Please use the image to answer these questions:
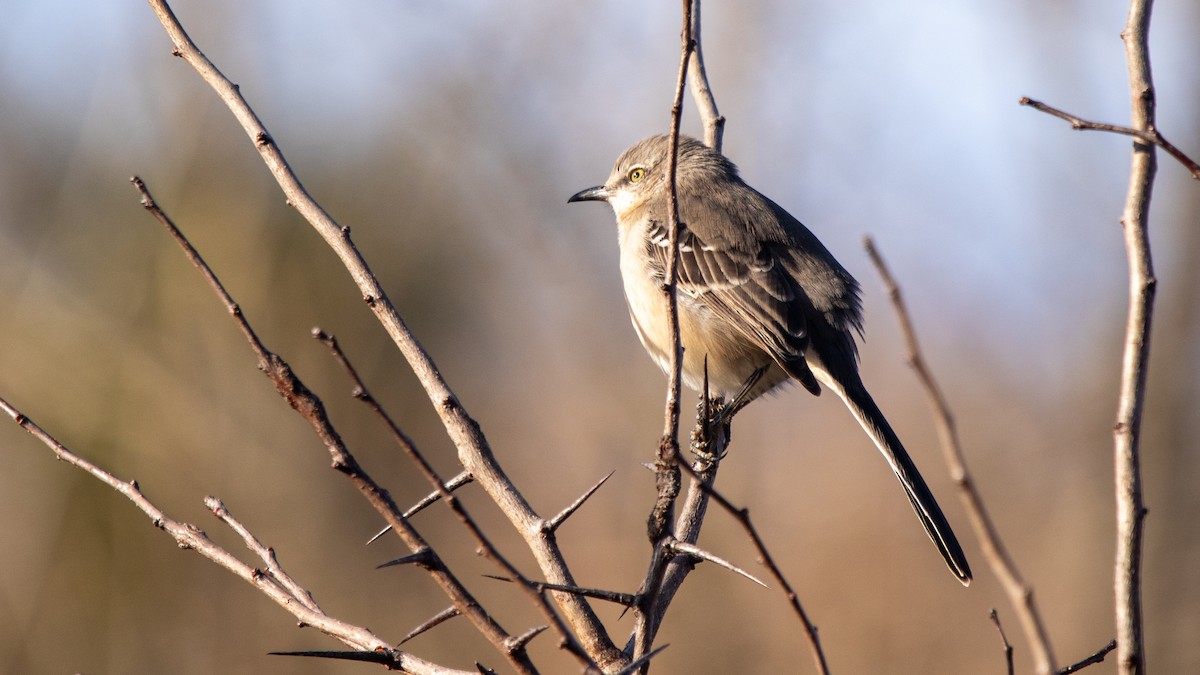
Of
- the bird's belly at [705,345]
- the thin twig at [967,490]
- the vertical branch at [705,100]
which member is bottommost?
the thin twig at [967,490]

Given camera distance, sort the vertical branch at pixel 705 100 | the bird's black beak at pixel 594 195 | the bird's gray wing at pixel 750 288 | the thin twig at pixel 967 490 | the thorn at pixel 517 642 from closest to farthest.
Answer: the thin twig at pixel 967 490, the thorn at pixel 517 642, the vertical branch at pixel 705 100, the bird's gray wing at pixel 750 288, the bird's black beak at pixel 594 195

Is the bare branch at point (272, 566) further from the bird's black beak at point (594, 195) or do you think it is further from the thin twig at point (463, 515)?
the bird's black beak at point (594, 195)

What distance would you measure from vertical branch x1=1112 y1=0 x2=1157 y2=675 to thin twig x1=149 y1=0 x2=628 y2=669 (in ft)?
3.67

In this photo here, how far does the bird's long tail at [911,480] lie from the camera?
3.51 m

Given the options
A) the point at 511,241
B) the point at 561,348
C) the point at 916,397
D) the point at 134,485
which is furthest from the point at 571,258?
the point at 134,485

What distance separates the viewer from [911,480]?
13.3 ft

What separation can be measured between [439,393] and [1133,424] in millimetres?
1557

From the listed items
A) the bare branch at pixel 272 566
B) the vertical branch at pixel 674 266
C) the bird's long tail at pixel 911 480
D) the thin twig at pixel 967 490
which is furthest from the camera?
the bird's long tail at pixel 911 480

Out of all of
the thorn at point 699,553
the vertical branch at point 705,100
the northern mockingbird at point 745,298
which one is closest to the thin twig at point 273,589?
the thorn at point 699,553

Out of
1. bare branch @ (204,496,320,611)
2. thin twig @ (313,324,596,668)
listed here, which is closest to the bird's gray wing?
bare branch @ (204,496,320,611)

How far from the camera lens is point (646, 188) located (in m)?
5.76

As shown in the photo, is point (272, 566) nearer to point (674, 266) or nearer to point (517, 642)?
point (517, 642)

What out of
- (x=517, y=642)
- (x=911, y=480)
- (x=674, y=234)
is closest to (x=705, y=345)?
(x=911, y=480)

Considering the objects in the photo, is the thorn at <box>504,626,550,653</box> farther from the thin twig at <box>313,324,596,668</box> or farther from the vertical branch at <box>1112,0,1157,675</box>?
the vertical branch at <box>1112,0,1157,675</box>
